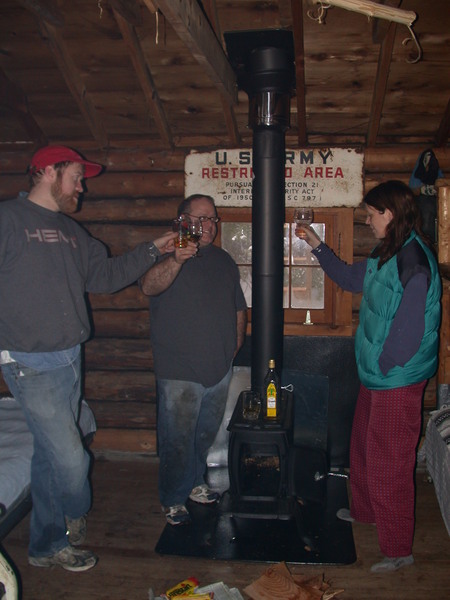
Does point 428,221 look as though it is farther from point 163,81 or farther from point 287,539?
point 287,539

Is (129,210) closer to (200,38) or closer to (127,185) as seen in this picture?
(127,185)

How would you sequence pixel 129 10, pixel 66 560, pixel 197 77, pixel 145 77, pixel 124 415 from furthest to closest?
pixel 124 415 → pixel 197 77 → pixel 145 77 → pixel 129 10 → pixel 66 560

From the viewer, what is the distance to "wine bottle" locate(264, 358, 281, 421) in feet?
12.0

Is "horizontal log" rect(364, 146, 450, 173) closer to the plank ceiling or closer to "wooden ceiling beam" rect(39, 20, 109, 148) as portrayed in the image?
the plank ceiling

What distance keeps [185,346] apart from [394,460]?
1.50 m

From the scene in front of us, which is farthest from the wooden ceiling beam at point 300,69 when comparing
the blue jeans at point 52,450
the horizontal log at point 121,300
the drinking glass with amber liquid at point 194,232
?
the blue jeans at point 52,450

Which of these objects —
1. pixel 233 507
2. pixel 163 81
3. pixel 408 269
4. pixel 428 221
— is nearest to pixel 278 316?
pixel 408 269

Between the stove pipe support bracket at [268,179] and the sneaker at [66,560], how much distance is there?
5.60 feet

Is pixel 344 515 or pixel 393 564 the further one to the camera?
pixel 344 515

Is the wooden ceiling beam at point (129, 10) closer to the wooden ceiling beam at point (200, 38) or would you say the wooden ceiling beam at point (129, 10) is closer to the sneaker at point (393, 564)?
the wooden ceiling beam at point (200, 38)

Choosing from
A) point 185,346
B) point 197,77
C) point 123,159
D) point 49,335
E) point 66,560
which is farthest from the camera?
point 123,159

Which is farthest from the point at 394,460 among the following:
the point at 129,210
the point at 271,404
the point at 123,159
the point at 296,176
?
the point at 123,159

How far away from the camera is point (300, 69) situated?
→ 384 cm

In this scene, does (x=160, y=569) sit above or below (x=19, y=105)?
below
